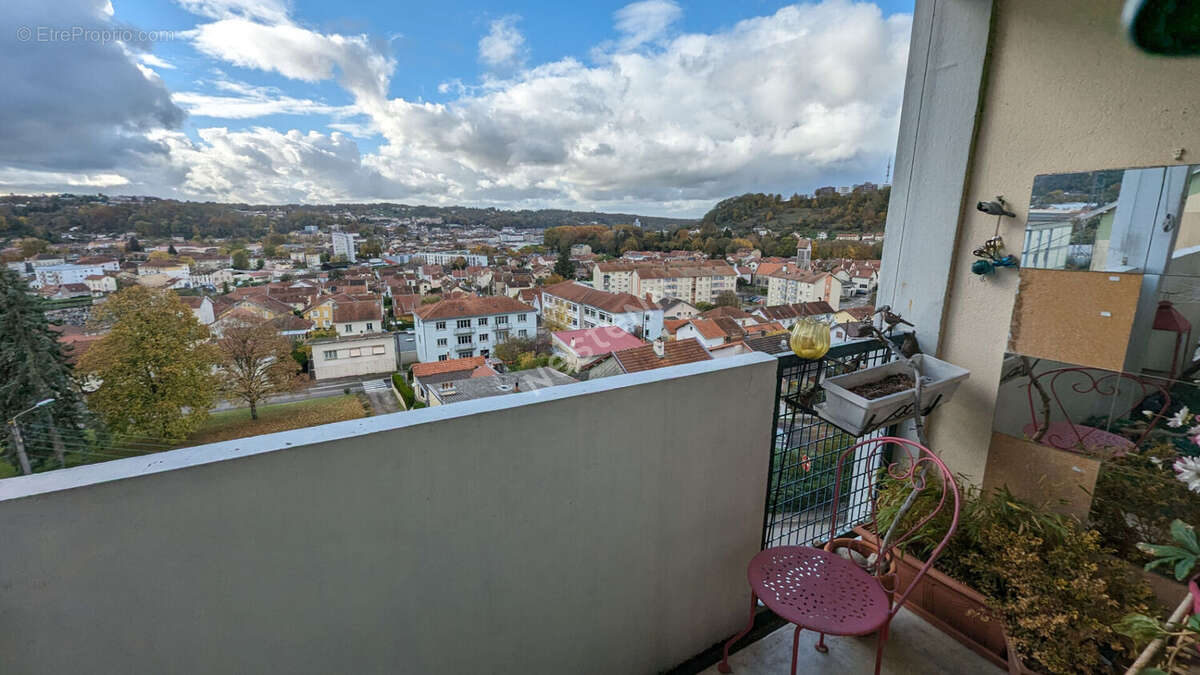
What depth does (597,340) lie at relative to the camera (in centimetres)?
177

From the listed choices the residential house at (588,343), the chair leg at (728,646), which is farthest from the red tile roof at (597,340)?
the chair leg at (728,646)

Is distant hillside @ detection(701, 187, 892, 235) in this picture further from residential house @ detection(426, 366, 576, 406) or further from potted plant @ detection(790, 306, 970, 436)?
residential house @ detection(426, 366, 576, 406)

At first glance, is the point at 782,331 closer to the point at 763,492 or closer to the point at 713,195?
the point at 763,492

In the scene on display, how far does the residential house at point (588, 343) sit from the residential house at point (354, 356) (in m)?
0.55

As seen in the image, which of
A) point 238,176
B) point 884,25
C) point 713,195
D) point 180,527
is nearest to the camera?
point 180,527

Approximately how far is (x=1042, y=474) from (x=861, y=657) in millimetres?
1027

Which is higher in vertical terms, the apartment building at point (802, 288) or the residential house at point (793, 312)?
the apartment building at point (802, 288)

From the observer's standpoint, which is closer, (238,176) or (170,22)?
(170,22)

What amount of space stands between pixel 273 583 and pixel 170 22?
1570 mm

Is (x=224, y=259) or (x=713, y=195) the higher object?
(x=713, y=195)

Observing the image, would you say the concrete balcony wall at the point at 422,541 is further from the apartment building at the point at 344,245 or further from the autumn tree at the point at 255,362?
the apartment building at the point at 344,245

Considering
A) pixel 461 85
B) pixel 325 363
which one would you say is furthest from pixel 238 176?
pixel 461 85

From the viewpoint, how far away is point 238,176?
1.66 metres

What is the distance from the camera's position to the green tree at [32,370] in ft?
3.33
